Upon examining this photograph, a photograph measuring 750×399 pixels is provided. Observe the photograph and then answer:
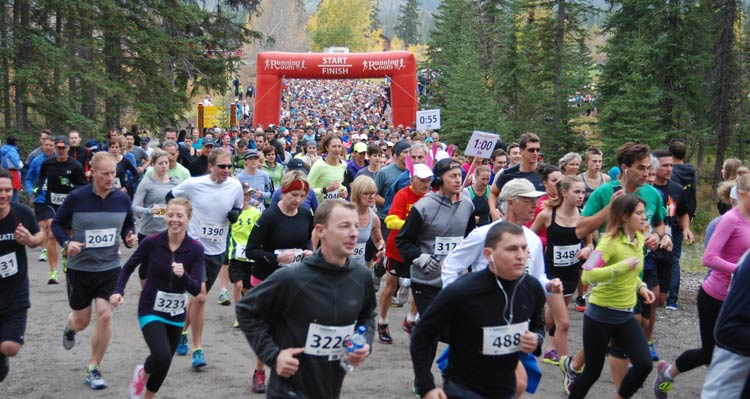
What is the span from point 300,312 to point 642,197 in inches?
166

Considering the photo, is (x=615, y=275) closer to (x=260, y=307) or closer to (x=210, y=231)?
(x=260, y=307)

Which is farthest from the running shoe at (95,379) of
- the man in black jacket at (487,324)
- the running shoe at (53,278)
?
the running shoe at (53,278)

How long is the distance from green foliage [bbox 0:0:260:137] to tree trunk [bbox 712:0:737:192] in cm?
1889

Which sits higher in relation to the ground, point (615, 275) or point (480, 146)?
point (480, 146)

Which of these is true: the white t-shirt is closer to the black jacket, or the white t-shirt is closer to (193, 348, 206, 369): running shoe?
(193, 348, 206, 369): running shoe

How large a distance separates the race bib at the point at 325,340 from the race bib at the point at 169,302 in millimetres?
2472

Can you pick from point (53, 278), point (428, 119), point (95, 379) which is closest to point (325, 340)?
point (95, 379)

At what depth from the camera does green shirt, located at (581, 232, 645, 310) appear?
18.4 ft

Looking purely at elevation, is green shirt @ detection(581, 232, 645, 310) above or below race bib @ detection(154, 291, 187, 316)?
above

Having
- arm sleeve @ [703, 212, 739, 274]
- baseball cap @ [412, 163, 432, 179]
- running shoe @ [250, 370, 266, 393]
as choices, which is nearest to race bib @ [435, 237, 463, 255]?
baseball cap @ [412, 163, 432, 179]


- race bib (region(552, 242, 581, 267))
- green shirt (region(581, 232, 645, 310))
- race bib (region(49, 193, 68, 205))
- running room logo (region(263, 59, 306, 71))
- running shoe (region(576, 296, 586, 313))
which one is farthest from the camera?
running room logo (region(263, 59, 306, 71))

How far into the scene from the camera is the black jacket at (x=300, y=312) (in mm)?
3875

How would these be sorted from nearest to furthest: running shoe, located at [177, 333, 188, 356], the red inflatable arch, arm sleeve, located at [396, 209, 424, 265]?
arm sleeve, located at [396, 209, 424, 265], running shoe, located at [177, 333, 188, 356], the red inflatable arch

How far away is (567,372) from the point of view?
264 inches
